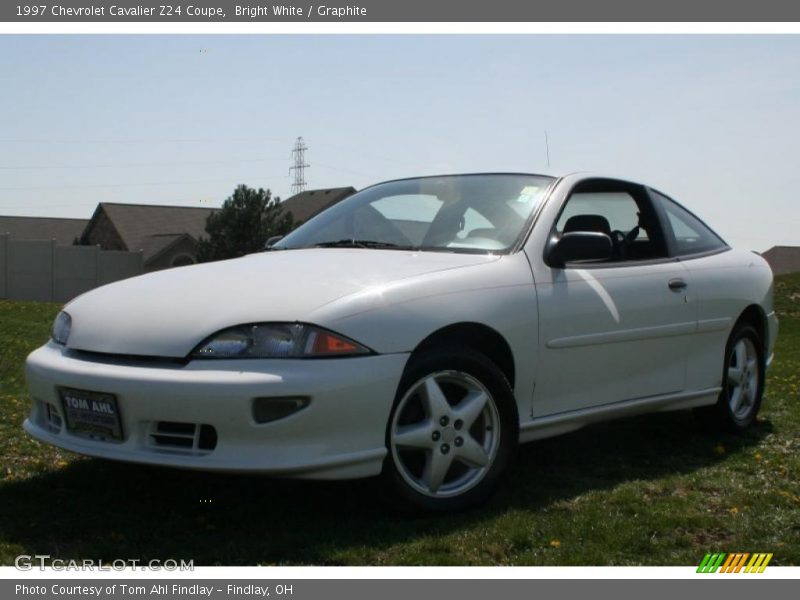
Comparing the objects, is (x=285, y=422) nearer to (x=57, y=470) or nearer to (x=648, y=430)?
(x=57, y=470)

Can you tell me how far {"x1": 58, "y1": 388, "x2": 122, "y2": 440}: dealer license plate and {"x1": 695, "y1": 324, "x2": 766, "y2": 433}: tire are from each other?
3.76m

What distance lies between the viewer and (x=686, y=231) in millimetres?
6445

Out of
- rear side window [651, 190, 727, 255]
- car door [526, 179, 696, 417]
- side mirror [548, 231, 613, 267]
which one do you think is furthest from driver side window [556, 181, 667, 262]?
side mirror [548, 231, 613, 267]

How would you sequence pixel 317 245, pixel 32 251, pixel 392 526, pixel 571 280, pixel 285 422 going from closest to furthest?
1. pixel 285 422
2. pixel 392 526
3. pixel 571 280
4. pixel 317 245
5. pixel 32 251

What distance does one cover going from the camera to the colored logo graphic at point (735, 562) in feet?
12.7

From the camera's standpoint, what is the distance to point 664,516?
455 centimetres

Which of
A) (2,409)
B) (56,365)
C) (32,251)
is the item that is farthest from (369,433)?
(32,251)

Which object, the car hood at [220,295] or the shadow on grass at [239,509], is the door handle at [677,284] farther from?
the car hood at [220,295]

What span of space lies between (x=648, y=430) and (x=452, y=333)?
8.54 ft

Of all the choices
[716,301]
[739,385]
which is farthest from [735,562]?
[739,385]

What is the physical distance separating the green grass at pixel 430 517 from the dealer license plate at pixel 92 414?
0.38 meters

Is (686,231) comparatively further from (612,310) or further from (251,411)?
(251,411)

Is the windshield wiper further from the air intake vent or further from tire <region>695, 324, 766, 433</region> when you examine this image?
tire <region>695, 324, 766, 433</region>

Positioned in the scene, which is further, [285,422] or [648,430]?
[648,430]
